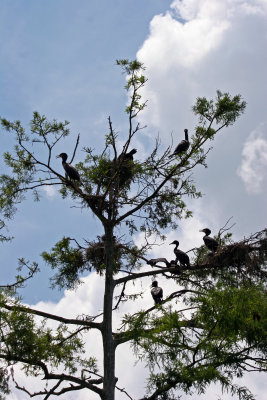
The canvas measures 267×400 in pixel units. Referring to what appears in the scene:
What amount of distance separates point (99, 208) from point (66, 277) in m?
2.32

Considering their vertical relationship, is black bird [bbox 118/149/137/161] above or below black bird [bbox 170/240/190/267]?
above

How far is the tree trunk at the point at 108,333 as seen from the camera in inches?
331

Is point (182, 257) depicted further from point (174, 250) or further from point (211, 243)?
point (211, 243)

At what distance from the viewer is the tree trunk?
841cm

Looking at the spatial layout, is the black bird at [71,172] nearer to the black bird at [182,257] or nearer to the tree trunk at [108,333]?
the tree trunk at [108,333]

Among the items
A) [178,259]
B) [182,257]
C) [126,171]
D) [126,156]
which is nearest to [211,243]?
[182,257]

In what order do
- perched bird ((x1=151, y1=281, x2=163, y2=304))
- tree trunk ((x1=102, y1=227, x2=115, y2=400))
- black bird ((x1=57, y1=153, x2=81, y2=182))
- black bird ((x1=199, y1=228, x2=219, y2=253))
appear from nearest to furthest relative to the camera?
1. tree trunk ((x1=102, y1=227, x2=115, y2=400))
2. black bird ((x1=199, y1=228, x2=219, y2=253))
3. perched bird ((x1=151, y1=281, x2=163, y2=304))
4. black bird ((x1=57, y1=153, x2=81, y2=182))

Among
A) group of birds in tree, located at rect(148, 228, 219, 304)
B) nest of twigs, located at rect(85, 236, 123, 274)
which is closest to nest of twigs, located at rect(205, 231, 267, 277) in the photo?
group of birds in tree, located at rect(148, 228, 219, 304)

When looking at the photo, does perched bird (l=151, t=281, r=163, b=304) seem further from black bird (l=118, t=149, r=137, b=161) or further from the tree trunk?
black bird (l=118, t=149, r=137, b=161)

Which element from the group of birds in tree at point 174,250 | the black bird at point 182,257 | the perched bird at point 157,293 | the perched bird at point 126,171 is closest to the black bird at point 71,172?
the group of birds in tree at point 174,250

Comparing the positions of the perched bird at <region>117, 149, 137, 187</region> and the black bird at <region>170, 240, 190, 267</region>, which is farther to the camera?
the perched bird at <region>117, 149, 137, 187</region>

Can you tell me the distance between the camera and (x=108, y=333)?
9062mm

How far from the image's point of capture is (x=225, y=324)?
21.8 ft

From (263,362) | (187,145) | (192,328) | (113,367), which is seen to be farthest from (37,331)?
(187,145)
